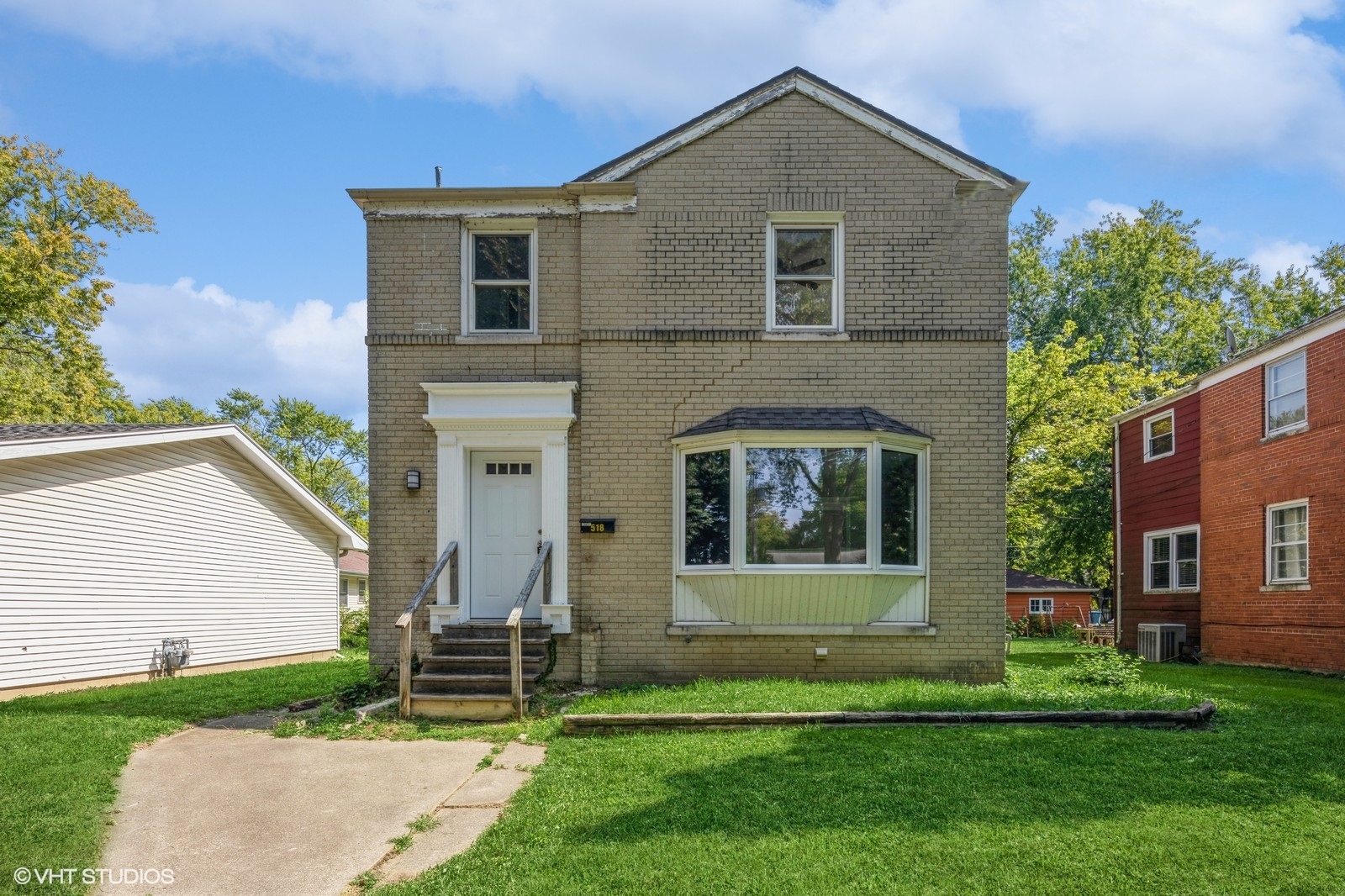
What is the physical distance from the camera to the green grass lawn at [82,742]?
5.09 metres

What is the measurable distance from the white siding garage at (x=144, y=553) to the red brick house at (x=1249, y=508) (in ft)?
58.8

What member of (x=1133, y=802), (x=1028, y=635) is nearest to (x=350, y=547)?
(x=1133, y=802)

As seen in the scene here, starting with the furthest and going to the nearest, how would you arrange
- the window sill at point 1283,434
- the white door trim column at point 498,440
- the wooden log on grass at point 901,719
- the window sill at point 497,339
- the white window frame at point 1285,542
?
1. the window sill at point 1283,434
2. the white window frame at point 1285,542
3. the window sill at point 497,339
4. the white door trim column at point 498,440
5. the wooden log on grass at point 901,719

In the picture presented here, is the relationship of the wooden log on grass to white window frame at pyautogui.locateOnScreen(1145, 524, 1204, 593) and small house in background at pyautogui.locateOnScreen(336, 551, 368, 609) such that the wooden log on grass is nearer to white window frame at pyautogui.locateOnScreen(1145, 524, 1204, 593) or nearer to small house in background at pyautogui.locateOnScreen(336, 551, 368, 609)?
white window frame at pyautogui.locateOnScreen(1145, 524, 1204, 593)

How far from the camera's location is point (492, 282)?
10.9 meters

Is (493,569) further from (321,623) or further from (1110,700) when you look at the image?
(321,623)

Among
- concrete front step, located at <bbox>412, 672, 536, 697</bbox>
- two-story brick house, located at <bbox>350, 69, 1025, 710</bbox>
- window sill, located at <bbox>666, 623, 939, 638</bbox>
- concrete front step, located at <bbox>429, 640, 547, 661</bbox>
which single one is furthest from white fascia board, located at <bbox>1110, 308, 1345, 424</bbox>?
concrete front step, located at <bbox>412, 672, 536, 697</bbox>

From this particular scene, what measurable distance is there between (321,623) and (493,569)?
38.2ft

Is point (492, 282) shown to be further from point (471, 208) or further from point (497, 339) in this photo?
point (471, 208)

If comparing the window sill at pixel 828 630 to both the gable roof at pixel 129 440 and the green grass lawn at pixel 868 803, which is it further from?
the gable roof at pixel 129 440

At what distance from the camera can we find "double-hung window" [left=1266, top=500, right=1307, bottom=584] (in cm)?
1473

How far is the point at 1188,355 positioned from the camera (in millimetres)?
35500

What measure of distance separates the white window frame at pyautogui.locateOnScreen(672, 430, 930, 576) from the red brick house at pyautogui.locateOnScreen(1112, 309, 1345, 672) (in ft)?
A: 26.3

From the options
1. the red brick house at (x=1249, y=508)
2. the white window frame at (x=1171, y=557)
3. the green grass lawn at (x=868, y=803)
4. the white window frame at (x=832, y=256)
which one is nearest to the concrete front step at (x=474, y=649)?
the green grass lawn at (x=868, y=803)
